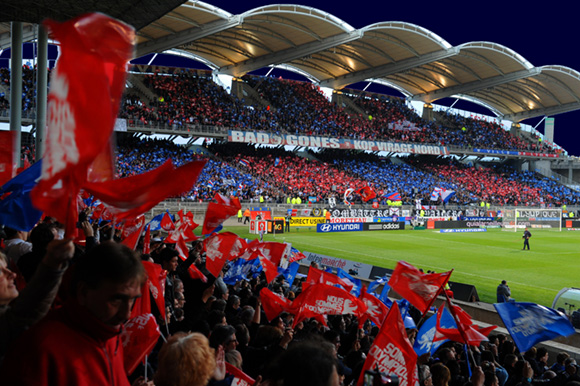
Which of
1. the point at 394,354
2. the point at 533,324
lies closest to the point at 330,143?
the point at 533,324

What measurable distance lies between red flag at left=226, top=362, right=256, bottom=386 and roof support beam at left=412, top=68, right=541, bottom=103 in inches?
2482

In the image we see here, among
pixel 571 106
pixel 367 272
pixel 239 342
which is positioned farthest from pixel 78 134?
pixel 571 106

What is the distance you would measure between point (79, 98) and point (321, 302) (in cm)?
603

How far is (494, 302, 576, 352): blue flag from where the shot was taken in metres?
7.11

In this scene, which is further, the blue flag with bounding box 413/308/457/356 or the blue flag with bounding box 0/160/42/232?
the blue flag with bounding box 413/308/457/356

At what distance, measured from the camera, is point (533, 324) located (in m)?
7.21

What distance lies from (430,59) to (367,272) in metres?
39.2

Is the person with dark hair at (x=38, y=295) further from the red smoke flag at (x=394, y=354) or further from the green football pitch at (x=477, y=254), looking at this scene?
the green football pitch at (x=477, y=254)

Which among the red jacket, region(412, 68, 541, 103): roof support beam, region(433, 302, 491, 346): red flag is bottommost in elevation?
region(433, 302, 491, 346): red flag

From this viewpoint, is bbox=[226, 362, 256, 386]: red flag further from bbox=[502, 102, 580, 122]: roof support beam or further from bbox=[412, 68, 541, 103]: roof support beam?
bbox=[502, 102, 580, 122]: roof support beam

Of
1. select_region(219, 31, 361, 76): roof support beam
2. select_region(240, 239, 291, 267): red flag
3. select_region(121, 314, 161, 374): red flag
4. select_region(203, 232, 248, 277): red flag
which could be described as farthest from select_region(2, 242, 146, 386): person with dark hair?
select_region(219, 31, 361, 76): roof support beam

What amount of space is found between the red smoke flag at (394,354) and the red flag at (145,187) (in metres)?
2.89

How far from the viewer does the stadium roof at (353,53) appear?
43.4 meters

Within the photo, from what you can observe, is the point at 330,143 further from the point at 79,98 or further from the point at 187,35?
the point at 79,98
